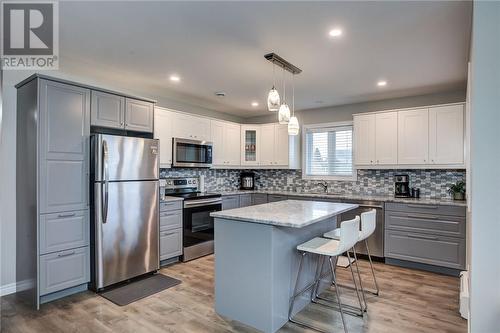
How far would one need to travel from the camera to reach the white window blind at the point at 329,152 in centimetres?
524

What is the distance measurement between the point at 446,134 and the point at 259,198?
315 cm

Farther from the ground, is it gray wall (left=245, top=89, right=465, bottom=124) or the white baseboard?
gray wall (left=245, top=89, right=465, bottom=124)

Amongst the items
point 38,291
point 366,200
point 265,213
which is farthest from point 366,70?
point 38,291

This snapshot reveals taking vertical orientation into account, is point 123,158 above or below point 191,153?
below

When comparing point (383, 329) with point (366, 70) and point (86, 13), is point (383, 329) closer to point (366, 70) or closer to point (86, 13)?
point (366, 70)

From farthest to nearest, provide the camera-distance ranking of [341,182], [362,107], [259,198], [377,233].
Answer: [259,198], [341,182], [362,107], [377,233]

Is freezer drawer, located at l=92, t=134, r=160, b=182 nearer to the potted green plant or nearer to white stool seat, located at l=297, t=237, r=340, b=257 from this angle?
white stool seat, located at l=297, t=237, r=340, b=257

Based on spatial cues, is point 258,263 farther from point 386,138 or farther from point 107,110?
point 386,138

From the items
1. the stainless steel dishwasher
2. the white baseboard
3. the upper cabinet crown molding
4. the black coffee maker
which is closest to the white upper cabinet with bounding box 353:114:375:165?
the upper cabinet crown molding

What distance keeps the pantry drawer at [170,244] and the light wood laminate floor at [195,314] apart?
78cm

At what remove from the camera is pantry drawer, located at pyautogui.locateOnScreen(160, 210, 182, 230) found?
156 inches

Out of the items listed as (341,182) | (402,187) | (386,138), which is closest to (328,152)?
(341,182)

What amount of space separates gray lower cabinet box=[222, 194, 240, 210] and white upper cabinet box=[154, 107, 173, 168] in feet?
3.77

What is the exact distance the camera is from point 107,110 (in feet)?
11.1
